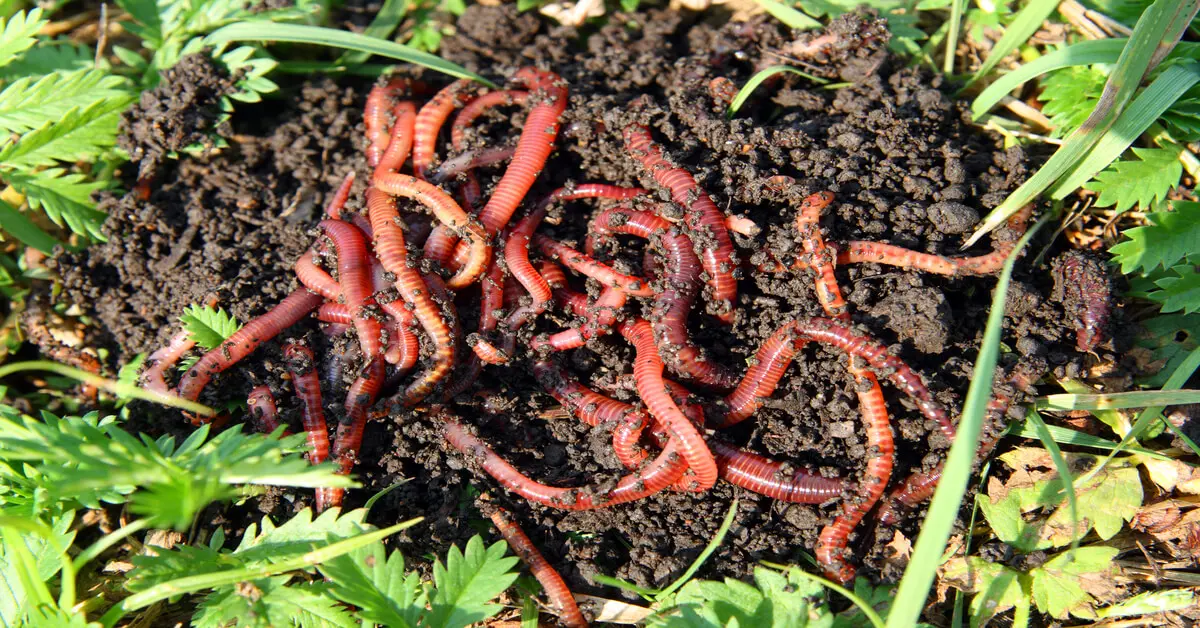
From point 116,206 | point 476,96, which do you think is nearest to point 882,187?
point 476,96

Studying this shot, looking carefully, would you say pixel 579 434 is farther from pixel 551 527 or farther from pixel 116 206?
pixel 116 206

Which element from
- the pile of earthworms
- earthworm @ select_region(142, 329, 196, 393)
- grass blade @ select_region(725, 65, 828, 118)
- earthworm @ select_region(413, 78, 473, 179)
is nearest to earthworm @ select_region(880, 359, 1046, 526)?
the pile of earthworms

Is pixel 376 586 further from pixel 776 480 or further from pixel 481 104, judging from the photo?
pixel 481 104

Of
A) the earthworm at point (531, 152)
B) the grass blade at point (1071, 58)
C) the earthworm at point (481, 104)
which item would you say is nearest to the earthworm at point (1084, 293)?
the grass blade at point (1071, 58)

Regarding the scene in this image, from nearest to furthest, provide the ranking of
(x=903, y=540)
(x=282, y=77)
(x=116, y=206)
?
(x=903, y=540) → (x=116, y=206) → (x=282, y=77)

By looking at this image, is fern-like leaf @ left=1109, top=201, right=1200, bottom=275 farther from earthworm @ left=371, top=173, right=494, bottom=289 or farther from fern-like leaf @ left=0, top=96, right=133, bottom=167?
fern-like leaf @ left=0, top=96, right=133, bottom=167

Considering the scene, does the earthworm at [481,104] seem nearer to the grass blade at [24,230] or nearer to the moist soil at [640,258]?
the moist soil at [640,258]
